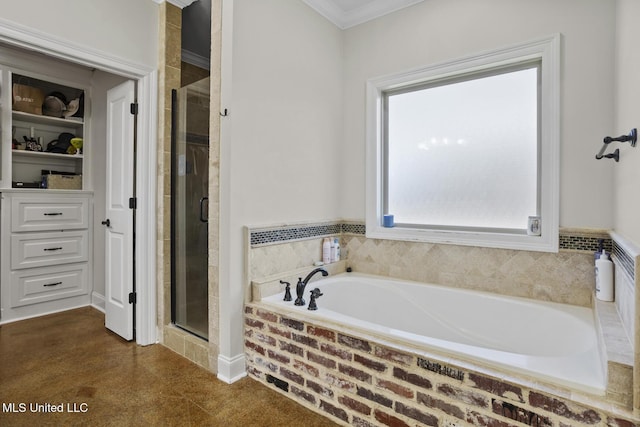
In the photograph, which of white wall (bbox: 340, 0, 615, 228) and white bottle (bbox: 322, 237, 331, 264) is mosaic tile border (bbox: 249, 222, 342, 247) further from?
white wall (bbox: 340, 0, 615, 228)

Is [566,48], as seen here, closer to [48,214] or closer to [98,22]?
[98,22]

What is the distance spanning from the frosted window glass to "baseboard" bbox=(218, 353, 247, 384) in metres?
1.62

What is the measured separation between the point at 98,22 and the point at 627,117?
3.08 m

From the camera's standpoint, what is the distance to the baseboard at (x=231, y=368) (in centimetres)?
196

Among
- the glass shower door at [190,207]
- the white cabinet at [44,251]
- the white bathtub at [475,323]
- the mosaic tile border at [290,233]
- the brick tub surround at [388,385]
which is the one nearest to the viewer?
the brick tub surround at [388,385]

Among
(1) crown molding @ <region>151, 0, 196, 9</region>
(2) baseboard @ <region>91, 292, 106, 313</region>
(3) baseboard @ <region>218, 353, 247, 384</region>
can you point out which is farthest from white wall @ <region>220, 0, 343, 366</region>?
(2) baseboard @ <region>91, 292, 106, 313</region>

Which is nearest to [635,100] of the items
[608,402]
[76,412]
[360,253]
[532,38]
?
[532,38]

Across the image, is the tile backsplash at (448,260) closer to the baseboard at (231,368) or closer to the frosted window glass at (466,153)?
the frosted window glass at (466,153)

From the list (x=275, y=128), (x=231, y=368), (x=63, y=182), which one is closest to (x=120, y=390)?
(x=231, y=368)

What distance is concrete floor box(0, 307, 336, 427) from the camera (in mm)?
1628

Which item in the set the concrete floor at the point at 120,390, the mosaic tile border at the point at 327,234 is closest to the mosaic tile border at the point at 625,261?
the mosaic tile border at the point at 327,234

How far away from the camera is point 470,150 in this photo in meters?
2.38

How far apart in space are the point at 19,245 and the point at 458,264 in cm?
383

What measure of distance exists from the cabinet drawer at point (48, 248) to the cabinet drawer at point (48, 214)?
0.07 meters
